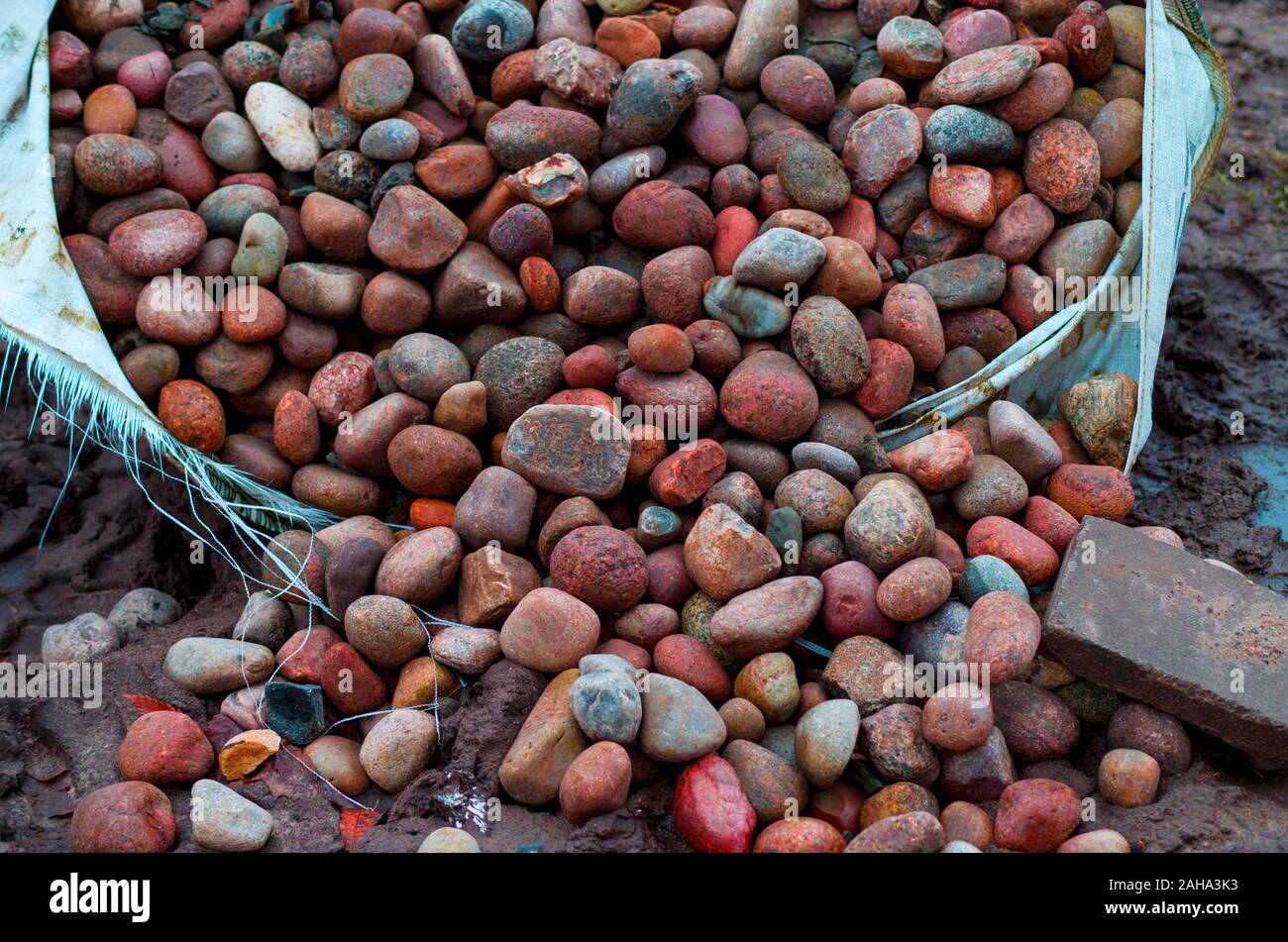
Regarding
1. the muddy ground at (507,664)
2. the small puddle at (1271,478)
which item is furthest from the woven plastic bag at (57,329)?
the small puddle at (1271,478)

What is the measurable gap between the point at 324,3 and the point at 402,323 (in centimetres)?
130

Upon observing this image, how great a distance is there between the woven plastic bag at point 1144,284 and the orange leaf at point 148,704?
7.54 ft

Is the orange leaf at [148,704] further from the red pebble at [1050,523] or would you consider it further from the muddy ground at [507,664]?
the red pebble at [1050,523]

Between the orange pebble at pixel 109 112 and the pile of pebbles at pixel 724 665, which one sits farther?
the orange pebble at pixel 109 112

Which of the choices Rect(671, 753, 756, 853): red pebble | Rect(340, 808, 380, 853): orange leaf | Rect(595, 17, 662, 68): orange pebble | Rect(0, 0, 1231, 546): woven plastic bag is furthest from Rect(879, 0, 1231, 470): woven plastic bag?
Rect(340, 808, 380, 853): orange leaf

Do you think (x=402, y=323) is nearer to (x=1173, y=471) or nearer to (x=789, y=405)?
(x=789, y=405)

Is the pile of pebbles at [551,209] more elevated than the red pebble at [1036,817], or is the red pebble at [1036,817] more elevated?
the pile of pebbles at [551,209]

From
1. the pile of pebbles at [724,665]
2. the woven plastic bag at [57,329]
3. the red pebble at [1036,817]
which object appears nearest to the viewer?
the red pebble at [1036,817]

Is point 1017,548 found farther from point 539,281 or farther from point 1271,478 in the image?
point 539,281

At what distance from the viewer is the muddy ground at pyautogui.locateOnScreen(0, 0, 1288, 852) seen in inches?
107

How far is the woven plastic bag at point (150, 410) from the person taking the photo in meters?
3.50

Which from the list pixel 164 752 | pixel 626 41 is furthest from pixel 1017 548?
pixel 164 752

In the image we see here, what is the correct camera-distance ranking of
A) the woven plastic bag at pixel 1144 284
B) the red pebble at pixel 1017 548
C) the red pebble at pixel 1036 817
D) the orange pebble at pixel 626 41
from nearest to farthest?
the red pebble at pixel 1036 817 → the red pebble at pixel 1017 548 → the woven plastic bag at pixel 1144 284 → the orange pebble at pixel 626 41
